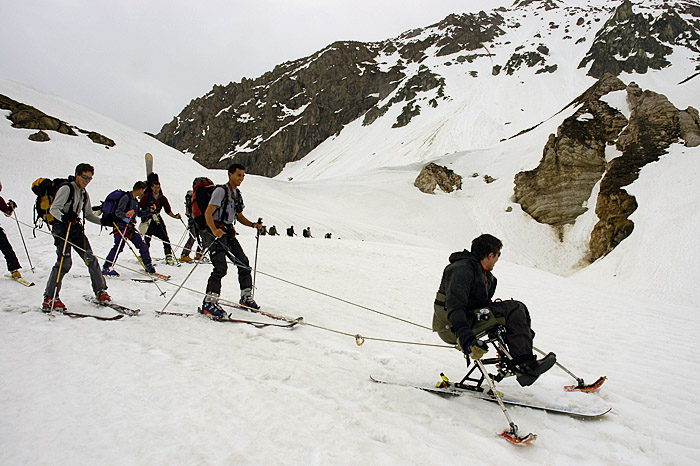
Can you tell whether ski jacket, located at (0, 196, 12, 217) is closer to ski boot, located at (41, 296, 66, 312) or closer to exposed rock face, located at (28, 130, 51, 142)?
ski boot, located at (41, 296, 66, 312)

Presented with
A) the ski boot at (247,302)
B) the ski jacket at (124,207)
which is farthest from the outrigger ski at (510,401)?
the ski jacket at (124,207)

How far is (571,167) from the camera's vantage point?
91.0ft

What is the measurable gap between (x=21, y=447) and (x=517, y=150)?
1817 inches

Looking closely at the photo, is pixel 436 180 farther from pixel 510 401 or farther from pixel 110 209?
pixel 510 401

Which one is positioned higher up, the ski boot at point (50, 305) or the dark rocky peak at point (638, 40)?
the dark rocky peak at point (638, 40)

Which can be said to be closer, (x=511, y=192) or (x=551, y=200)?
(x=551, y=200)

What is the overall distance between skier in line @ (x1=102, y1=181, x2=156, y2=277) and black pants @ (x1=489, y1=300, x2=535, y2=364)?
7.05 metres

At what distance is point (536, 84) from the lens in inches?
2808

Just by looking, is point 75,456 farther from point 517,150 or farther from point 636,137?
point 517,150

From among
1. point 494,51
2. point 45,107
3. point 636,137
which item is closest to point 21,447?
point 636,137

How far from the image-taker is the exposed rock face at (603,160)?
72.2ft

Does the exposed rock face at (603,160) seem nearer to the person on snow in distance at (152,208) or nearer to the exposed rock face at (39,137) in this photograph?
the person on snow in distance at (152,208)

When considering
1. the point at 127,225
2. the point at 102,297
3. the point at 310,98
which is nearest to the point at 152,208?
the point at 127,225

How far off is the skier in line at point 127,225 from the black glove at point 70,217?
178cm
